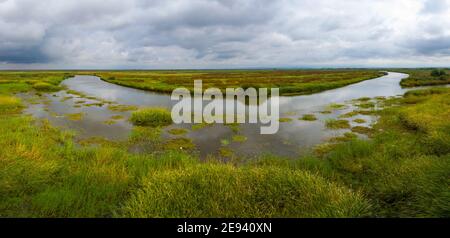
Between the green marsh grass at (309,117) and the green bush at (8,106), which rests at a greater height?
the green bush at (8,106)

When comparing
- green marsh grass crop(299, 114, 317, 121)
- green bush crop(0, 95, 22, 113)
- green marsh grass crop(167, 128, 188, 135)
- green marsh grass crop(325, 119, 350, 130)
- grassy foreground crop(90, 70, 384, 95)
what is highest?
grassy foreground crop(90, 70, 384, 95)

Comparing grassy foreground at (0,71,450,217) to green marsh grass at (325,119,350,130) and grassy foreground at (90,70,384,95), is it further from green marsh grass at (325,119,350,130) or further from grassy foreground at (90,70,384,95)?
grassy foreground at (90,70,384,95)

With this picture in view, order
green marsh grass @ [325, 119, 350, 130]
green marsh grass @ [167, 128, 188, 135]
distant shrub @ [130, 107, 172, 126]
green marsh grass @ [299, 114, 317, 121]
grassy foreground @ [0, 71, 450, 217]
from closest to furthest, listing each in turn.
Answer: grassy foreground @ [0, 71, 450, 217], green marsh grass @ [167, 128, 188, 135], green marsh grass @ [325, 119, 350, 130], distant shrub @ [130, 107, 172, 126], green marsh grass @ [299, 114, 317, 121]

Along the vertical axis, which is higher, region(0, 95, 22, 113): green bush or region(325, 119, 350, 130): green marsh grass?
region(0, 95, 22, 113): green bush

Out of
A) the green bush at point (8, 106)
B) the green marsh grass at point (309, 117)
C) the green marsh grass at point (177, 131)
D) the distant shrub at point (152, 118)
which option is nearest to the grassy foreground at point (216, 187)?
the green marsh grass at point (177, 131)

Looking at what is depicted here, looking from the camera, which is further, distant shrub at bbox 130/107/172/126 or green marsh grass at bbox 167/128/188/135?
distant shrub at bbox 130/107/172/126

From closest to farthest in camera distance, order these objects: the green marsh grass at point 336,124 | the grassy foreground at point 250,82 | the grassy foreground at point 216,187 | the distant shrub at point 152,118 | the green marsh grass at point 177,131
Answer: the grassy foreground at point 216,187, the green marsh grass at point 177,131, the green marsh grass at point 336,124, the distant shrub at point 152,118, the grassy foreground at point 250,82

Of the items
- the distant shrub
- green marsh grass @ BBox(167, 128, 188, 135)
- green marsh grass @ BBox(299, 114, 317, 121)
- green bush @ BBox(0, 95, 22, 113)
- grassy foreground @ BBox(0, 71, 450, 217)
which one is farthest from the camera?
green bush @ BBox(0, 95, 22, 113)

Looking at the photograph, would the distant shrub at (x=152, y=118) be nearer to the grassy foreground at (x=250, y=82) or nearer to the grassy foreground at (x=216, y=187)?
the grassy foreground at (x=216, y=187)

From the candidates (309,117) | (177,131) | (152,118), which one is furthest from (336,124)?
(152,118)

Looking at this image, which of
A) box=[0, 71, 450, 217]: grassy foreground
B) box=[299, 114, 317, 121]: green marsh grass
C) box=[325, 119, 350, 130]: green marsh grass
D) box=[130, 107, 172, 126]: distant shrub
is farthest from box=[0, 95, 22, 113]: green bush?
box=[325, 119, 350, 130]: green marsh grass
